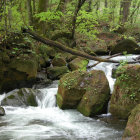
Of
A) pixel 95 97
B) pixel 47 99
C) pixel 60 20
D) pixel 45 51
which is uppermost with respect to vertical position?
pixel 60 20

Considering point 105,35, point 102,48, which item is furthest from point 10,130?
point 105,35

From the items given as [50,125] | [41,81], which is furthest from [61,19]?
[50,125]

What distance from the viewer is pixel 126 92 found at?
639 centimetres

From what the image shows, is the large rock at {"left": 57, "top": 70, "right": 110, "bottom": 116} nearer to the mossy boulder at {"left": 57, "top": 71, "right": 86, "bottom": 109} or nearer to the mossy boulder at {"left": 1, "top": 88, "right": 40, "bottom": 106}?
the mossy boulder at {"left": 57, "top": 71, "right": 86, "bottom": 109}

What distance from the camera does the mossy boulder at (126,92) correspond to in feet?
20.5

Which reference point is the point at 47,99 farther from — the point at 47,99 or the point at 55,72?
the point at 55,72

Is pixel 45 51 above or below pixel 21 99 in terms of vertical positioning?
above

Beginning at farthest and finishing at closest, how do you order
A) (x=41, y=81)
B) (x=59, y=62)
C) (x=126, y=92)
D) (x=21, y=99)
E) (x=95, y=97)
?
(x=59, y=62)
(x=41, y=81)
(x=21, y=99)
(x=95, y=97)
(x=126, y=92)

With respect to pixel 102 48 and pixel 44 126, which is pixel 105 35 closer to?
pixel 102 48

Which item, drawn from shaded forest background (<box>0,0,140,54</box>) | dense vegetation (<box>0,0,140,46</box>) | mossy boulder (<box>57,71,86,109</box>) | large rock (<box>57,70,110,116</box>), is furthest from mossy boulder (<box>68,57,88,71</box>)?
mossy boulder (<box>57,71,86,109</box>)

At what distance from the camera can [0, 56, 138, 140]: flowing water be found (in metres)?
5.30

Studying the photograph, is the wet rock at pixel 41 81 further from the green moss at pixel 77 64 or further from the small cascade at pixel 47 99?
the green moss at pixel 77 64

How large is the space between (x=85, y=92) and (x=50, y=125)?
6.40 ft

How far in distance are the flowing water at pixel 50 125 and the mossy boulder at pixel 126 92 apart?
0.67m
